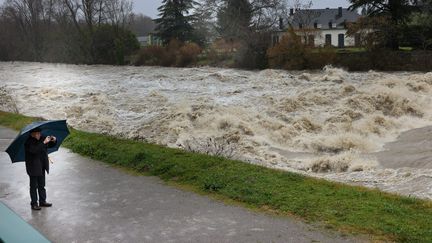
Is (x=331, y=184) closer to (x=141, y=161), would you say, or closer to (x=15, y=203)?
(x=141, y=161)

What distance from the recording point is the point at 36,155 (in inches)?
287

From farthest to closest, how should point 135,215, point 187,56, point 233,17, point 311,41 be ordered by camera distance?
point 233,17 < point 187,56 < point 311,41 < point 135,215

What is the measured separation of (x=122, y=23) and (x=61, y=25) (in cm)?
1165

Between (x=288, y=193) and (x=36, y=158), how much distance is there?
3.66 metres

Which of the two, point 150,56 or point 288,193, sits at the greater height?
point 150,56

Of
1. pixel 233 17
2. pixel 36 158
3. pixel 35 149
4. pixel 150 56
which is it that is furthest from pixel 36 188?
pixel 233 17

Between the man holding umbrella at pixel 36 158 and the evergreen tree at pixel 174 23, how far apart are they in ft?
163

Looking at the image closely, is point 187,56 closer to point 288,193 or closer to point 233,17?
point 233,17

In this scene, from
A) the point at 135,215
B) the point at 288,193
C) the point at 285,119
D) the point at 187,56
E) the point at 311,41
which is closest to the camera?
the point at 135,215

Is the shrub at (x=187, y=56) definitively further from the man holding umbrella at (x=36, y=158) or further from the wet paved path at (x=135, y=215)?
the man holding umbrella at (x=36, y=158)

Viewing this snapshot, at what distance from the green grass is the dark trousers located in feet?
7.27

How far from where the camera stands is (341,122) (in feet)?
59.4

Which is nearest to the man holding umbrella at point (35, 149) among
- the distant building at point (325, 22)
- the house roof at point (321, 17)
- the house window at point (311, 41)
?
the house window at point (311, 41)

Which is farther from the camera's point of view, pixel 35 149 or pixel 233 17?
pixel 233 17
